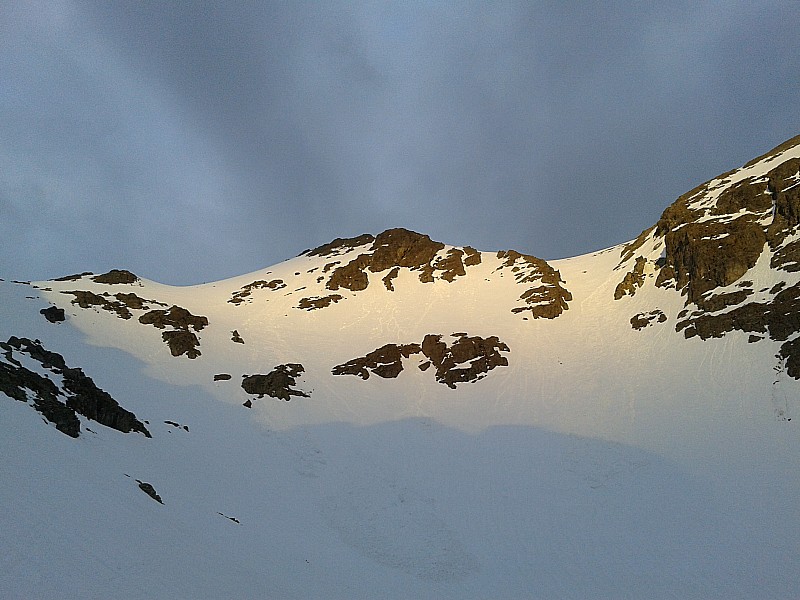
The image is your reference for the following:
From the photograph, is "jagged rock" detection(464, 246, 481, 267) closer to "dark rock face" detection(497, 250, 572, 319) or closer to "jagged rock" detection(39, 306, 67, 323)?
"dark rock face" detection(497, 250, 572, 319)

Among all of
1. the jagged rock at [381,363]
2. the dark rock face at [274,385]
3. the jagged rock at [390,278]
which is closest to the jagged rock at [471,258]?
the jagged rock at [390,278]

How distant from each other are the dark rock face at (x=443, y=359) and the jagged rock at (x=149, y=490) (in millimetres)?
25948

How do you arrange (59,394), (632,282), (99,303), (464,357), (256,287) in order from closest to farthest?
(59,394)
(464,357)
(99,303)
(632,282)
(256,287)

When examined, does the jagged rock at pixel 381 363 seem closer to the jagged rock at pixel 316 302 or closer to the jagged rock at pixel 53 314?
the jagged rock at pixel 316 302

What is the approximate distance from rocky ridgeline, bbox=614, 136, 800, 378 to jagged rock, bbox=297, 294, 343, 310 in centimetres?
3611

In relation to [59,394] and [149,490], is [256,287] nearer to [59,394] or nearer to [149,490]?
[59,394]

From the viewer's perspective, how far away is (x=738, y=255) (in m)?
37.4

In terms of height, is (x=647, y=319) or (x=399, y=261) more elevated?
(x=399, y=261)

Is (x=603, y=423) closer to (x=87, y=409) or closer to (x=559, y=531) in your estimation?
(x=559, y=531)

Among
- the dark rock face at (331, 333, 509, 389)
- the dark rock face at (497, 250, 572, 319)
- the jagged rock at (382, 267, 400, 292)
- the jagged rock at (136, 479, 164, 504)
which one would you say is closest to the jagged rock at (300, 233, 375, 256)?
the jagged rock at (382, 267, 400, 292)

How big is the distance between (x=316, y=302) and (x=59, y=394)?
1588 inches

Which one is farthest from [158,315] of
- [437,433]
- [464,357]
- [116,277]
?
[437,433]

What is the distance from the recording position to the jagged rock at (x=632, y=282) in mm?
47844

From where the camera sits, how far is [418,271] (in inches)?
2687
